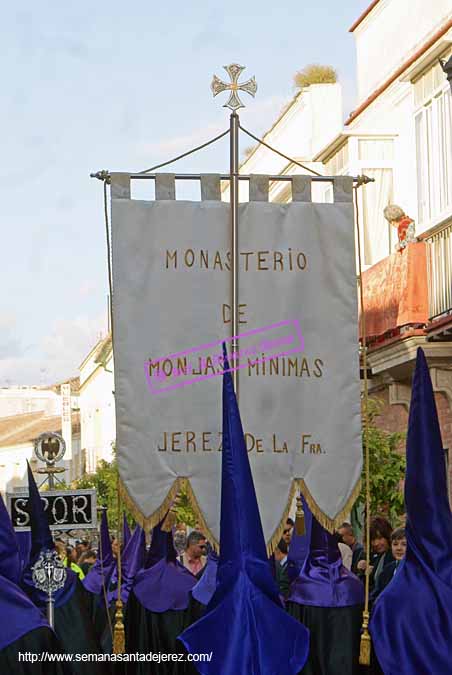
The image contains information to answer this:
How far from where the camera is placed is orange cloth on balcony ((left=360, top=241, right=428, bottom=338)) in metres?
18.7

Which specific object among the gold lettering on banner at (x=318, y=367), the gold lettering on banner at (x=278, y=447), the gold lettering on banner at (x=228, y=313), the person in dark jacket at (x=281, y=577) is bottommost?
the person in dark jacket at (x=281, y=577)

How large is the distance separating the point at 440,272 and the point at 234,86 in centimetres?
813

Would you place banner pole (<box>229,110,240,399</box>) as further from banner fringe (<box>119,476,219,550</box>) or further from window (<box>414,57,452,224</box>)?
window (<box>414,57,452,224</box>)

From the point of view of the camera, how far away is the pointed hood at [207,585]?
10877 millimetres

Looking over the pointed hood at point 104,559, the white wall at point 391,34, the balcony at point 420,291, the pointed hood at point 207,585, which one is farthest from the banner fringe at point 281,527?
the white wall at point 391,34

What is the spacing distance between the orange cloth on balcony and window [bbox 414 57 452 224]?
70 cm

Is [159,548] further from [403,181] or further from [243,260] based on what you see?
[403,181]

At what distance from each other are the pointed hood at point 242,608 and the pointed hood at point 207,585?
7.05 feet

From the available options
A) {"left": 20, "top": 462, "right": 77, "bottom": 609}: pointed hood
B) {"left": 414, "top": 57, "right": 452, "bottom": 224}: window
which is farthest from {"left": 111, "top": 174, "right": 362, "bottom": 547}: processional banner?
{"left": 414, "top": 57, "right": 452, "bottom": 224}: window

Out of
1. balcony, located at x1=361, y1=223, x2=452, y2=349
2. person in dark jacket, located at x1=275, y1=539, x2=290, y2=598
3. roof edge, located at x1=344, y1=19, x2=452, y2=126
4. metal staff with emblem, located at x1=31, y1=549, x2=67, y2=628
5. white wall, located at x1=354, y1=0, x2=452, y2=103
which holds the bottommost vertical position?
person in dark jacket, located at x1=275, y1=539, x2=290, y2=598

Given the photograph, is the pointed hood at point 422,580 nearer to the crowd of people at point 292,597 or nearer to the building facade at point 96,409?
the crowd of people at point 292,597

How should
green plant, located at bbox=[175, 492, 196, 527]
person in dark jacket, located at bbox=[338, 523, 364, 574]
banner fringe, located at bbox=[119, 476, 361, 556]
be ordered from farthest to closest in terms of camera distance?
green plant, located at bbox=[175, 492, 196, 527] < person in dark jacket, located at bbox=[338, 523, 364, 574] < banner fringe, located at bbox=[119, 476, 361, 556]

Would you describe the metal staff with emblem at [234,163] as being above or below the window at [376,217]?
below

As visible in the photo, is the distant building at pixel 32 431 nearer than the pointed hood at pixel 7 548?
No
